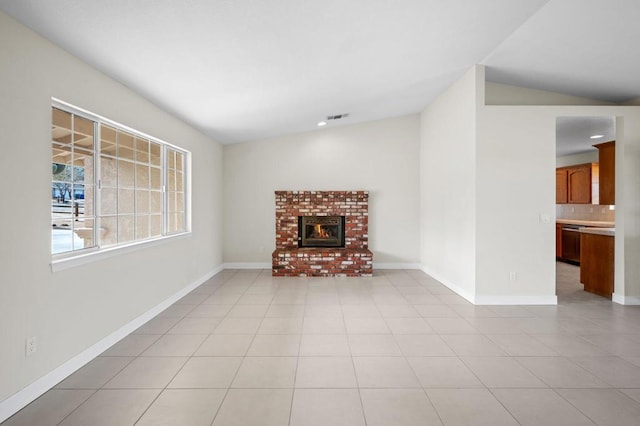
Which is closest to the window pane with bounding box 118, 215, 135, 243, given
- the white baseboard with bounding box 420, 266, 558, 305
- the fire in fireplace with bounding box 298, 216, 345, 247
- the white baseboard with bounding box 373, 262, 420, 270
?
the fire in fireplace with bounding box 298, 216, 345, 247

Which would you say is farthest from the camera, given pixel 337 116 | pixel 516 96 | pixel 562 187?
pixel 562 187

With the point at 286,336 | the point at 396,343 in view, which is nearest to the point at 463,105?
the point at 396,343

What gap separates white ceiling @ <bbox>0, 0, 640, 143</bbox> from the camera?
2305 millimetres

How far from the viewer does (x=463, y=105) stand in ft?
15.5

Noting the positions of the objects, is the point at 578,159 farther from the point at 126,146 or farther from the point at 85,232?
the point at 85,232

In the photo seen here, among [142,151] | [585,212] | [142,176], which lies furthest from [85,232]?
[585,212]

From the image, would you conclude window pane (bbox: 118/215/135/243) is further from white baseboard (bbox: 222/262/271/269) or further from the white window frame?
white baseboard (bbox: 222/262/271/269)

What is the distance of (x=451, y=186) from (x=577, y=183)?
4.30 metres

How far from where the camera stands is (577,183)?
7492mm

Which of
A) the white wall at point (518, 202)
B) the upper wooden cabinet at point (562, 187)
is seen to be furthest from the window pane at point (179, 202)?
the upper wooden cabinet at point (562, 187)

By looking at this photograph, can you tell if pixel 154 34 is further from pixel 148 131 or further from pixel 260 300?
pixel 260 300

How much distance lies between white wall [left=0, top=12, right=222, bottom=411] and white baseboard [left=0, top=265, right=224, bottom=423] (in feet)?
0.15

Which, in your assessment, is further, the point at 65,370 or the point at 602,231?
the point at 602,231

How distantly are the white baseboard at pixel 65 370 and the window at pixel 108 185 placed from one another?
0.82m
